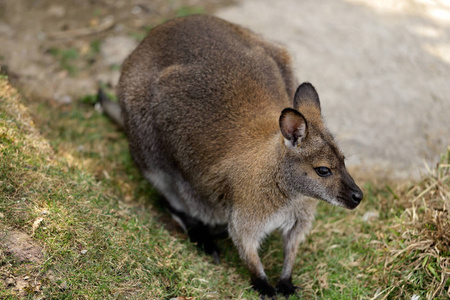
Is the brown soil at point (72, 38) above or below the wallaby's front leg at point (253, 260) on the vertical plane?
below

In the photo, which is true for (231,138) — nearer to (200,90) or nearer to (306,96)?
(200,90)

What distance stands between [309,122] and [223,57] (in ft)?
3.65

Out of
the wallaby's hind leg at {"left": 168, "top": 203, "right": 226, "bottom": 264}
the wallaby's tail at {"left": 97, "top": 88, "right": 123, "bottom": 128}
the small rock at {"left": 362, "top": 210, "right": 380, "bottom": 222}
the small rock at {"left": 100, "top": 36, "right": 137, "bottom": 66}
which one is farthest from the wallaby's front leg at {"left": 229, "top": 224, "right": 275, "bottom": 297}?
the small rock at {"left": 100, "top": 36, "right": 137, "bottom": 66}

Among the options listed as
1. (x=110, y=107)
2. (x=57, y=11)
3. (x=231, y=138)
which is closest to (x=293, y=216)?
(x=231, y=138)

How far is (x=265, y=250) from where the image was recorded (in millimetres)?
4617

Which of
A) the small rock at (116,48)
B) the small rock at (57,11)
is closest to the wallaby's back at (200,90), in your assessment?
the small rock at (116,48)

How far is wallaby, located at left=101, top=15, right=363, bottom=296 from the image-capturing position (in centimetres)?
365

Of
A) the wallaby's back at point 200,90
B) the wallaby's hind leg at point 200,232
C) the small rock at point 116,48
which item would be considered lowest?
the wallaby's hind leg at point 200,232

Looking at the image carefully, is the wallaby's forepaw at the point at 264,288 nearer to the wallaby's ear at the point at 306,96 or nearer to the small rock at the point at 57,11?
the wallaby's ear at the point at 306,96

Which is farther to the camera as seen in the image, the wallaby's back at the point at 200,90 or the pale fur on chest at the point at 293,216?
the wallaby's back at the point at 200,90

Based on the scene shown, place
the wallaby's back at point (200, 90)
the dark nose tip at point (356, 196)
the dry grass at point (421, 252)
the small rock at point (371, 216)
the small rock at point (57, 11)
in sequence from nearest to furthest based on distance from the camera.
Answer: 1. the dark nose tip at point (356, 196)
2. the dry grass at point (421, 252)
3. the wallaby's back at point (200, 90)
4. the small rock at point (371, 216)
5. the small rock at point (57, 11)

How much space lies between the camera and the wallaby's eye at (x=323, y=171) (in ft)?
11.8

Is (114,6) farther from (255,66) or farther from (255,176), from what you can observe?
(255,176)

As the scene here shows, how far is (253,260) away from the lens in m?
4.06
